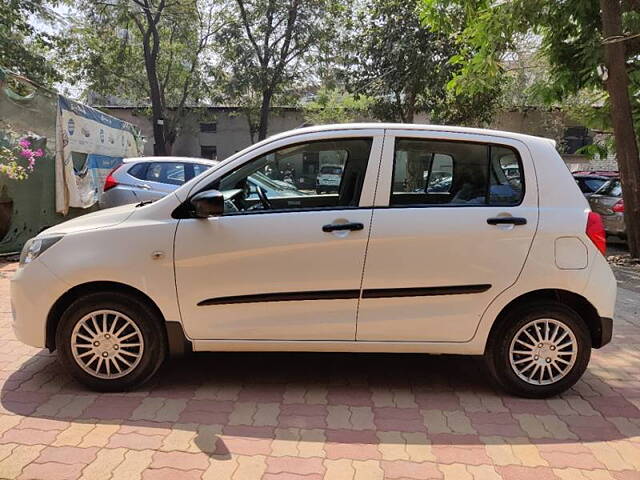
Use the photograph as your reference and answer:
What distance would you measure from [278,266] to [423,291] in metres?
0.92

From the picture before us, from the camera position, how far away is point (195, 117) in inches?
1145

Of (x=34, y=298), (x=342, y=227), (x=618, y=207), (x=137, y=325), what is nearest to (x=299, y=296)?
(x=342, y=227)

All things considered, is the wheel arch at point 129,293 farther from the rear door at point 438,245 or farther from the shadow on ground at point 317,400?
the rear door at point 438,245

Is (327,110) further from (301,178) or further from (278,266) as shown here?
(278,266)

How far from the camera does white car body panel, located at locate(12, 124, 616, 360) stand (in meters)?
3.23

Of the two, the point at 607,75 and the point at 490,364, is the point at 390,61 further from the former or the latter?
the point at 490,364

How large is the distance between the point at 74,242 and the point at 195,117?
2723 centimetres

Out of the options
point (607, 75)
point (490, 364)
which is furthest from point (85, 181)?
point (607, 75)

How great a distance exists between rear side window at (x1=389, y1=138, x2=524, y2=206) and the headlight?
7.37ft

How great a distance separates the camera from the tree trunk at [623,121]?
8.33m

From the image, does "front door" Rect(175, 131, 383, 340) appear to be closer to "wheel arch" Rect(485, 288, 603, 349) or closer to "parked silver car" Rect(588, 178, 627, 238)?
"wheel arch" Rect(485, 288, 603, 349)

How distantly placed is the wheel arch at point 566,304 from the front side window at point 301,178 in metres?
1.21

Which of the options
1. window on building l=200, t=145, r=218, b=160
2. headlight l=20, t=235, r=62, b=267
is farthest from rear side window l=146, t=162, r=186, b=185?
window on building l=200, t=145, r=218, b=160

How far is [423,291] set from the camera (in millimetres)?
3273
